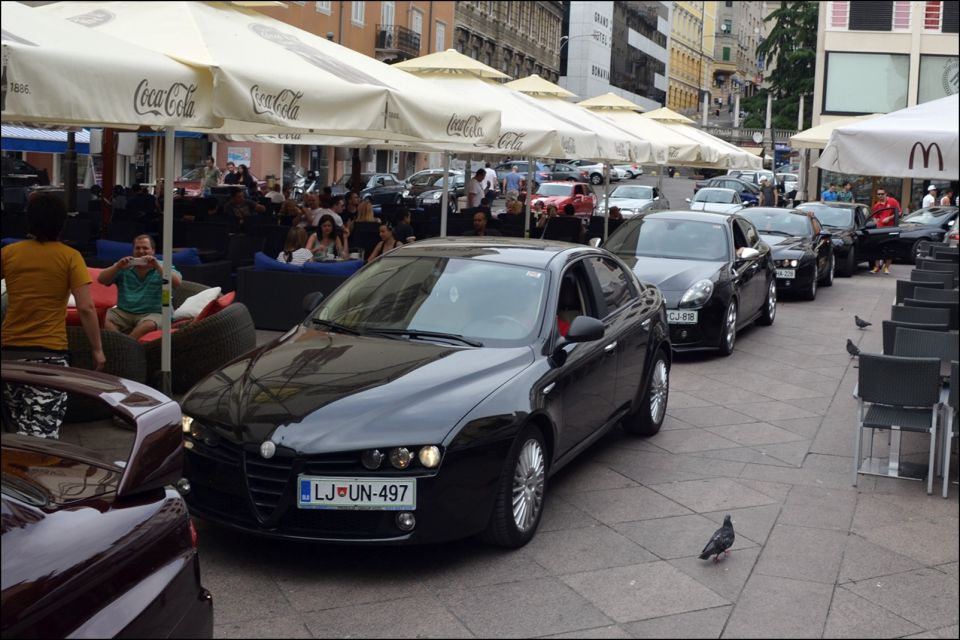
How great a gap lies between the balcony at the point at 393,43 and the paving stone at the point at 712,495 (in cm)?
3686

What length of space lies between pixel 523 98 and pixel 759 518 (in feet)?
32.1

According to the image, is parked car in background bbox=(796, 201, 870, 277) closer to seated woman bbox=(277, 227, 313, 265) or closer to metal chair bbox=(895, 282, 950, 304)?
metal chair bbox=(895, 282, 950, 304)

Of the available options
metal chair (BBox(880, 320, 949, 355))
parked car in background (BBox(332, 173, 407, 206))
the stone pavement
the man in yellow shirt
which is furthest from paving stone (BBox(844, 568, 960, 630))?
parked car in background (BBox(332, 173, 407, 206))

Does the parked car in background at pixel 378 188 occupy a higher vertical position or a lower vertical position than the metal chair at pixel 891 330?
higher

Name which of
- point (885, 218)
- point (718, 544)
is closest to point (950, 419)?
point (718, 544)

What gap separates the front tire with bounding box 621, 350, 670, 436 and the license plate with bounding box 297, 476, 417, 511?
323cm

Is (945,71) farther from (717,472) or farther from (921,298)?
(717,472)

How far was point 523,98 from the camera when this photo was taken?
1548 cm

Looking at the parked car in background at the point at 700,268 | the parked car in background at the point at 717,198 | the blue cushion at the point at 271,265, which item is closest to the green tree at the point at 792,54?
the parked car in background at the point at 717,198

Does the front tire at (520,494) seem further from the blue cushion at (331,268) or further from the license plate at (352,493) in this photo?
the blue cushion at (331,268)

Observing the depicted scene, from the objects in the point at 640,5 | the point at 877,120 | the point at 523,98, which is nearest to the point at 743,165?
the point at 523,98

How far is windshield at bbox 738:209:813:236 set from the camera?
64.1 feet

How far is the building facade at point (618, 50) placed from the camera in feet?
308

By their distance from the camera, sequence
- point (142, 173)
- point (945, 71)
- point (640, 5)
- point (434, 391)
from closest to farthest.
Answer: point (434, 391) < point (142, 173) < point (945, 71) < point (640, 5)
